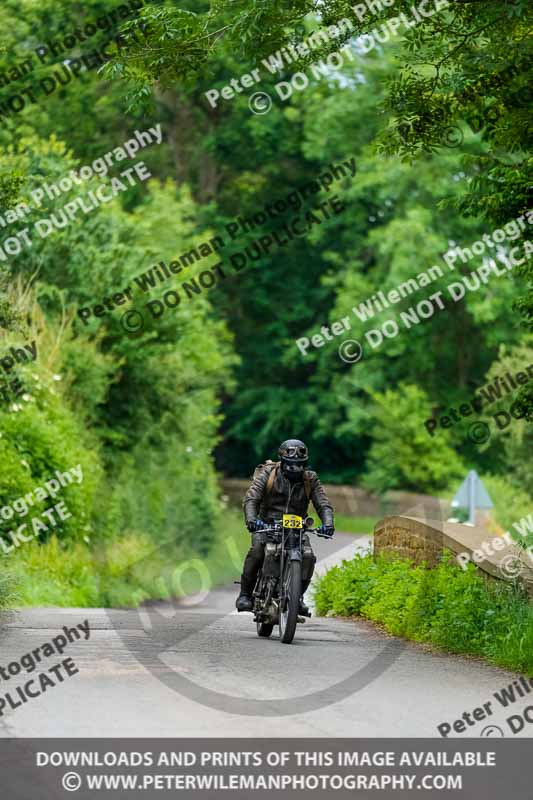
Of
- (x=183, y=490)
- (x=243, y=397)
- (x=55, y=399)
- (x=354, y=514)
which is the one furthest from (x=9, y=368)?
(x=243, y=397)

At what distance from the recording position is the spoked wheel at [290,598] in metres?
13.1

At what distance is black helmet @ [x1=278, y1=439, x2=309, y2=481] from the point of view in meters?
13.6

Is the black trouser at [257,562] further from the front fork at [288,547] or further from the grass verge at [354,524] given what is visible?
the grass verge at [354,524]

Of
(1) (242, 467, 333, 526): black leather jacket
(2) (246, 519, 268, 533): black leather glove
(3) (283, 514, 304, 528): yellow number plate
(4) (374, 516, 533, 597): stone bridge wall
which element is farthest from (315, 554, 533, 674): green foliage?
(2) (246, 519, 268, 533): black leather glove

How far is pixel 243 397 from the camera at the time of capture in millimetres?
58188

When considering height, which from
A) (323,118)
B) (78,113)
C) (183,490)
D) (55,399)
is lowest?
(183,490)

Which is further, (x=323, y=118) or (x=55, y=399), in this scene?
(x=323, y=118)

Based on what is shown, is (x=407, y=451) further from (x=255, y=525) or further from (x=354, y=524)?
(x=255, y=525)

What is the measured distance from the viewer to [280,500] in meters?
13.9
